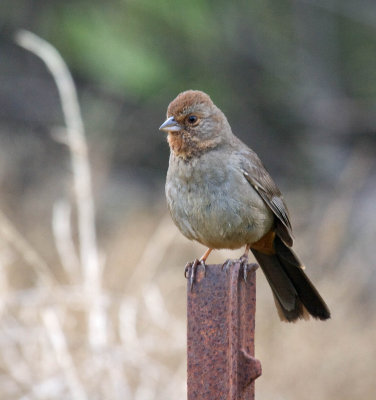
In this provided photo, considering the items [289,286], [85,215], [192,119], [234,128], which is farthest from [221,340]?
[234,128]

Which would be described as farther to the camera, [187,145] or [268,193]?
[268,193]

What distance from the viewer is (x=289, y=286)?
4.36 meters

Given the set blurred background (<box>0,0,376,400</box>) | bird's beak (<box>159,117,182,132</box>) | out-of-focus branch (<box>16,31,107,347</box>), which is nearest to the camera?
bird's beak (<box>159,117,182,132</box>)

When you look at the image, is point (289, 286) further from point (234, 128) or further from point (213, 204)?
point (234, 128)

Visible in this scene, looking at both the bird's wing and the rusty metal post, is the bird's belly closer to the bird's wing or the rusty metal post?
the bird's wing

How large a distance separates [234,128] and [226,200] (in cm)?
929

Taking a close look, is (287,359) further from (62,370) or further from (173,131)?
(173,131)

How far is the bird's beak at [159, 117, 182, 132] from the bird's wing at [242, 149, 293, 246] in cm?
43

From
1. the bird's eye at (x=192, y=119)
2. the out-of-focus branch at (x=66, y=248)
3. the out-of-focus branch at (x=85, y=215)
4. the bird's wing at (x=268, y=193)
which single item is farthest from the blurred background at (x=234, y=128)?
the bird's eye at (x=192, y=119)

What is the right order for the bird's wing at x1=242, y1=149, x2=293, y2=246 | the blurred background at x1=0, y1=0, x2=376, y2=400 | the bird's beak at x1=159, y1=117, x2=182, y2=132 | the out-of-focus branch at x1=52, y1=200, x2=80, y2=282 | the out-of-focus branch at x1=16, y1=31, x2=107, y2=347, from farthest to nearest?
the blurred background at x1=0, y1=0, x2=376, y2=400 → the out-of-focus branch at x1=52, y1=200, x2=80, y2=282 → the out-of-focus branch at x1=16, y1=31, x2=107, y2=347 → the bird's wing at x1=242, y1=149, x2=293, y2=246 → the bird's beak at x1=159, y1=117, x2=182, y2=132

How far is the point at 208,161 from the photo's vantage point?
4.58 meters

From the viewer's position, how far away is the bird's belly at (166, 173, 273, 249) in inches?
175

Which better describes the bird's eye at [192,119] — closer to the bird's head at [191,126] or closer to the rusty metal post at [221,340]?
the bird's head at [191,126]

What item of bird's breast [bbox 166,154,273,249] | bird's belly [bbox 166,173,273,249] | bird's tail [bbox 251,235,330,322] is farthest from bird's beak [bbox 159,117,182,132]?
bird's tail [bbox 251,235,330,322]
